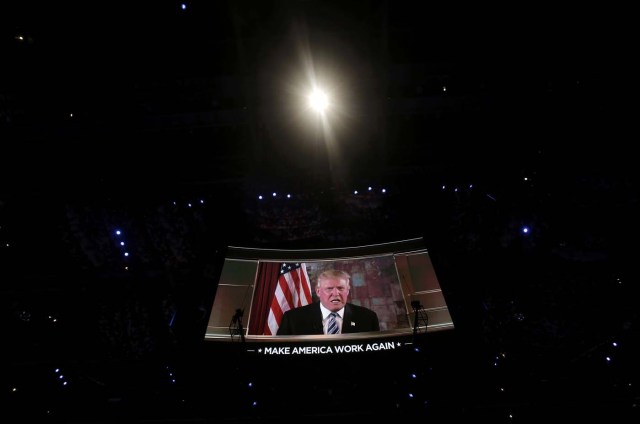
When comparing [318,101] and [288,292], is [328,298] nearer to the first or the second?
[288,292]

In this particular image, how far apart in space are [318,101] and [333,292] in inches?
97.9

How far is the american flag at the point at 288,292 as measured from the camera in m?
3.42

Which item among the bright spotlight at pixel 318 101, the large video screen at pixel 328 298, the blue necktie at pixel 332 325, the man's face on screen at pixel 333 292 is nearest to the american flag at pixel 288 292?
the large video screen at pixel 328 298

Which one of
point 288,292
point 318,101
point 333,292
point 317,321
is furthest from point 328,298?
point 318,101

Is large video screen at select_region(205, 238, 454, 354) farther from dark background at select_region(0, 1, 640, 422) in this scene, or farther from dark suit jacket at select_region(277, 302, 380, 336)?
dark background at select_region(0, 1, 640, 422)

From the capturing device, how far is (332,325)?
3379mm

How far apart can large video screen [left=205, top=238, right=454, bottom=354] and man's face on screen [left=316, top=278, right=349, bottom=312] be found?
1cm

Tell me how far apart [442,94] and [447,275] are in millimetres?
2403

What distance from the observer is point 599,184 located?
14.3 ft

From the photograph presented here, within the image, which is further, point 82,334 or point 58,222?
point 58,222

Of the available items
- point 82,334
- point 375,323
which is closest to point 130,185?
point 82,334

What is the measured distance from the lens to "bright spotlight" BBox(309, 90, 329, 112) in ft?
13.7

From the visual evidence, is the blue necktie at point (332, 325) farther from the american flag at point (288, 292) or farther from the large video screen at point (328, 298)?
the american flag at point (288, 292)

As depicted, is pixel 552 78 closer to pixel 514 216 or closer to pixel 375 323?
pixel 514 216
